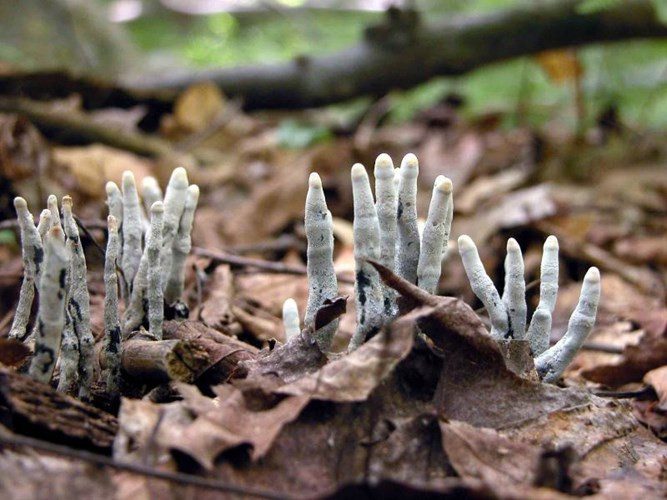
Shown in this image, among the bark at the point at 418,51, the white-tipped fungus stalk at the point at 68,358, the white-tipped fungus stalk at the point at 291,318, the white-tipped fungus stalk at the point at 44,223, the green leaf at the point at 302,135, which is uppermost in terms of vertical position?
the bark at the point at 418,51

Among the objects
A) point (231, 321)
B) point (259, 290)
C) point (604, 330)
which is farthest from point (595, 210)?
point (231, 321)

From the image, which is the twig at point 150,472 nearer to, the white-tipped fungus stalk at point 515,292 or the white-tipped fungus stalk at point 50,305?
the white-tipped fungus stalk at point 50,305

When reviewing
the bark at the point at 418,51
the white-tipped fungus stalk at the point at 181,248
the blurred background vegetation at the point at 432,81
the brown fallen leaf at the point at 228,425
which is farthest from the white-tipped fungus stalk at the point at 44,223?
the bark at the point at 418,51

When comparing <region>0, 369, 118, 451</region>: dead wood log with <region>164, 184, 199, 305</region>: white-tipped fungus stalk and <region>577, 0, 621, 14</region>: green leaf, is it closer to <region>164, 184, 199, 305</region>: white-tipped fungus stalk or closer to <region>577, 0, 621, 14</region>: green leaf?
<region>164, 184, 199, 305</region>: white-tipped fungus stalk

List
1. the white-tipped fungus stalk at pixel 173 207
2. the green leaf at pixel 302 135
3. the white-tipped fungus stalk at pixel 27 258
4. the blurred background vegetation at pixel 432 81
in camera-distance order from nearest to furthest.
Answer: the white-tipped fungus stalk at pixel 27 258 < the white-tipped fungus stalk at pixel 173 207 < the green leaf at pixel 302 135 < the blurred background vegetation at pixel 432 81

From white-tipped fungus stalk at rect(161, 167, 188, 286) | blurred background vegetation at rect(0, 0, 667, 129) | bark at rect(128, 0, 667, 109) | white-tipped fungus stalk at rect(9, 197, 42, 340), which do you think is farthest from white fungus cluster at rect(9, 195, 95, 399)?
bark at rect(128, 0, 667, 109)

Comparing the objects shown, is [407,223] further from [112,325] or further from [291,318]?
[112,325]
